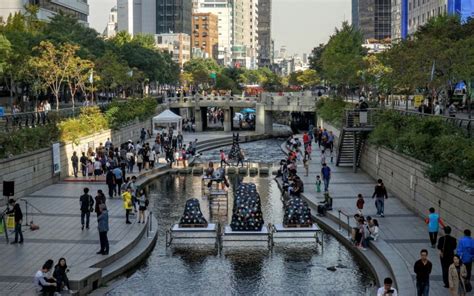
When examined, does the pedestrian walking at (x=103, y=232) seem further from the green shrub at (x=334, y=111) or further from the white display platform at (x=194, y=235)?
the green shrub at (x=334, y=111)

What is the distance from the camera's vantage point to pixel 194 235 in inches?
1030

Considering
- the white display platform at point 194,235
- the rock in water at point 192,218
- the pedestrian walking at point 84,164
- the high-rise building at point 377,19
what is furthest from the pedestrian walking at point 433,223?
the high-rise building at point 377,19

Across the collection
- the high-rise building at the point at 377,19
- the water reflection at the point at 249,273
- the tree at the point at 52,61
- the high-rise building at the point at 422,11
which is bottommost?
the water reflection at the point at 249,273

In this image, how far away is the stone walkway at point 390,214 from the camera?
22047mm

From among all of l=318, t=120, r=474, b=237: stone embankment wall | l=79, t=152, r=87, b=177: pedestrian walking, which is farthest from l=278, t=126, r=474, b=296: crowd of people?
l=79, t=152, r=87, b=177: pedestrian walking

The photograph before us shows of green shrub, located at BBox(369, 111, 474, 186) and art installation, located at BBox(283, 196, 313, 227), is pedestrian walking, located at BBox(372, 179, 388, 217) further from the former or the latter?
art installation, located at BBox(283, 196, 313, 227)

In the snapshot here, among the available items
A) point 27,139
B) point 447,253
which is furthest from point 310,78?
point 447,253

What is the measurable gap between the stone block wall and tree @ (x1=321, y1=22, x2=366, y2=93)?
35.1 metres

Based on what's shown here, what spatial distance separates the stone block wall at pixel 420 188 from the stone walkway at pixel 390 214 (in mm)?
467

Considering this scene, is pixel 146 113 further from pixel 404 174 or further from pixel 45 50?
pixel 404 174

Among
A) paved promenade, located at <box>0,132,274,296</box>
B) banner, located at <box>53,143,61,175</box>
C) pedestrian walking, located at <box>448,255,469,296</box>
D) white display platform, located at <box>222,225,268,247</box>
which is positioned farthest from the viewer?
banner, located at <box>53,143,61,175</box>

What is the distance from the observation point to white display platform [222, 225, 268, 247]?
25.1 m

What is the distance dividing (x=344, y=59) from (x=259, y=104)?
1342 centimetres

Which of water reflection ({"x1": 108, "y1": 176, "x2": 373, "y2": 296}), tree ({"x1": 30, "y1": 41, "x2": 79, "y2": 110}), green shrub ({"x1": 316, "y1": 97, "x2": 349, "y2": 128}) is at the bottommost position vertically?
water reflection ({"x1": 108, "y1": 176, "x2": 373, "y2": 296})
